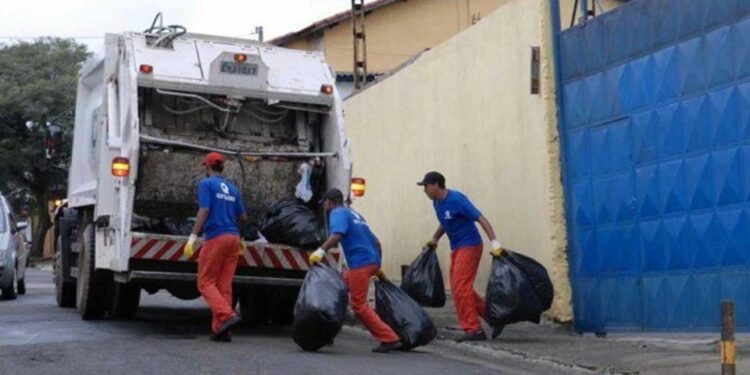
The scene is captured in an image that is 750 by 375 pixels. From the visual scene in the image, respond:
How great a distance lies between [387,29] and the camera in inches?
1346

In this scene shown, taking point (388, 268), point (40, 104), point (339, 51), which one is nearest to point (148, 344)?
point (388, 268)

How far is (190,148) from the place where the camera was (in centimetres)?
1109

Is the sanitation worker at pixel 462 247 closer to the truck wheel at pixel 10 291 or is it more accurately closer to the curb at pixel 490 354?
the curb at pixel 490 354

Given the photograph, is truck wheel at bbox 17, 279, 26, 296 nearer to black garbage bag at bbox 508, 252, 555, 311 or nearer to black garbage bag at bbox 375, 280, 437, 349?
black garbage bag at bbox 375, 280, 437, 349

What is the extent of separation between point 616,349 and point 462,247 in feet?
5.53

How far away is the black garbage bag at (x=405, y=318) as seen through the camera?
9.75 metres

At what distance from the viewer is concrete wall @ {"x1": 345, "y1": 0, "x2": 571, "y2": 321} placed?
12.0 m

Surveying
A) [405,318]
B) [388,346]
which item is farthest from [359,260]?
[388,346]

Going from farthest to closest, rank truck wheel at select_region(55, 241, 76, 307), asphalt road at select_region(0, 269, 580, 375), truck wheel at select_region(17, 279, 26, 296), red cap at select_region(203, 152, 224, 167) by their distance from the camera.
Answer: truck wheel at select_region(17, 279, 26, 296) < truck wheel at select_region(55, 241, 76, 307) < red cap at select_region(203, 152, 224, 167) < asphalt road at select_region(0, 269, 580, 375)

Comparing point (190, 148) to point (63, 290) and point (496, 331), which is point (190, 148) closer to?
point (496, 331)

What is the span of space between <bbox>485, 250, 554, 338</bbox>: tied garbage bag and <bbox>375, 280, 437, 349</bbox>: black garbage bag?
30.0 inches

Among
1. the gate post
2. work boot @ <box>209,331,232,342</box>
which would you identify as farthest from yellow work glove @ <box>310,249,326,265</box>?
the gate post

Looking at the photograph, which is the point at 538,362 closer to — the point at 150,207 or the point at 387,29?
the point at 150,207

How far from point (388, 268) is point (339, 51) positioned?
17.1 metres
